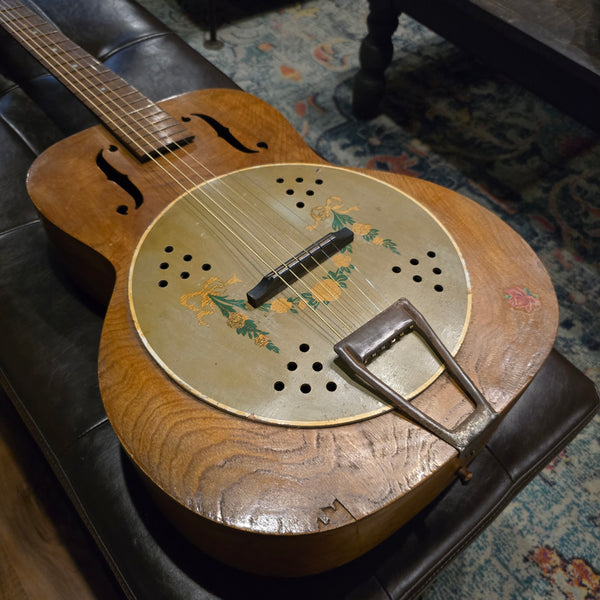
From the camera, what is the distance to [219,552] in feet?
2.46

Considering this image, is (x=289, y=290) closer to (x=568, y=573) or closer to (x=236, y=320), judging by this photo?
(x=236, y=320)

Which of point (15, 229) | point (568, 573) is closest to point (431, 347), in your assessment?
point (568, 573)

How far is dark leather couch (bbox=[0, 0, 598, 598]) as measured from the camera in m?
0.82

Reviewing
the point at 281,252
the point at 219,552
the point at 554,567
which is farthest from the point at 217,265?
the point at 554,567

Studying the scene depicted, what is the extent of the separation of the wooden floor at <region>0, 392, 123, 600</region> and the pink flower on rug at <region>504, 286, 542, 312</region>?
1.04 m

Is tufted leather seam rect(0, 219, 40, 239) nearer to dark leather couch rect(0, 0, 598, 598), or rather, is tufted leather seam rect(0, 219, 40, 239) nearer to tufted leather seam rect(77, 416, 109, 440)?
dark leather couch rect(0, 0, 598, 598)

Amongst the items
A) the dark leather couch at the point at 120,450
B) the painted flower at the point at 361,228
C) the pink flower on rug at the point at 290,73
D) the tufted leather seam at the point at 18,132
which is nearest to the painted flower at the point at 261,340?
the painted flower at the point at 361,228

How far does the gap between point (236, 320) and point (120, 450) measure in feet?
1.17

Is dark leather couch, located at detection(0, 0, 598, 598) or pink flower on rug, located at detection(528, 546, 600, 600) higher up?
dark leather couch, located at detection(0, 0, 598, 598)

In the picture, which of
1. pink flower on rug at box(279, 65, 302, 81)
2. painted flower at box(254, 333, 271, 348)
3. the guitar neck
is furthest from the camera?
pink flower on rug at box(279, 65, 302, 81)

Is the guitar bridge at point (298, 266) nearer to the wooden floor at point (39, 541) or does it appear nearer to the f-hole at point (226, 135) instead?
the f-hole at point (226, 135)

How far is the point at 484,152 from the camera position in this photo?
1991mm

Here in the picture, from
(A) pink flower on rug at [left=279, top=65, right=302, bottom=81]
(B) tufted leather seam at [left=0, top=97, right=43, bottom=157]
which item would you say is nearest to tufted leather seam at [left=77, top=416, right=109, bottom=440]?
(B) tufted leather seam at [left=0, top=97, right=43, bottom=157]

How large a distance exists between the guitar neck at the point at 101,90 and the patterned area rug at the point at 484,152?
95cm
